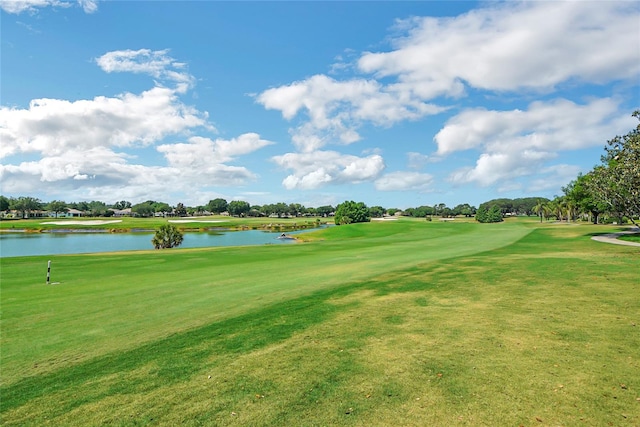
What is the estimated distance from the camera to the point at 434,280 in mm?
16312

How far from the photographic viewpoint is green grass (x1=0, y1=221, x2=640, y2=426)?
5.49 metres

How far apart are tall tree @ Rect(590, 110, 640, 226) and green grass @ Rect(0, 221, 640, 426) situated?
14.2 m

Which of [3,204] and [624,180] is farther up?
[3,204]

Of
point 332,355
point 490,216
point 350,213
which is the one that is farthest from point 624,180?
point 490,216

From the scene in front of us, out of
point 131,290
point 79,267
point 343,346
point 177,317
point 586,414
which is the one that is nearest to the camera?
point 586,414

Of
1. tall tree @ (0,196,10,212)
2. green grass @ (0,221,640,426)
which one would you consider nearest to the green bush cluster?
green grass @ (0,221,640,426)

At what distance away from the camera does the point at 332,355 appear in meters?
7.59

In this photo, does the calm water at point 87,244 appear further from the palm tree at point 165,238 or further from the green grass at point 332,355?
the green grass at point 332,355

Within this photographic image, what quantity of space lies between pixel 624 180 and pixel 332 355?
28393 millimetres

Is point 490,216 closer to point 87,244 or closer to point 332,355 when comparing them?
point 87,244

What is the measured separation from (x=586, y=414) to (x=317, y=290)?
10418 mm

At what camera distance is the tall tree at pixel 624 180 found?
992 inches

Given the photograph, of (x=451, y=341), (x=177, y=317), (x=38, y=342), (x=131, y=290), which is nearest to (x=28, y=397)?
(x=38, y=342)

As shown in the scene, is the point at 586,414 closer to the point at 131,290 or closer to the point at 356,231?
the point at 131,290
